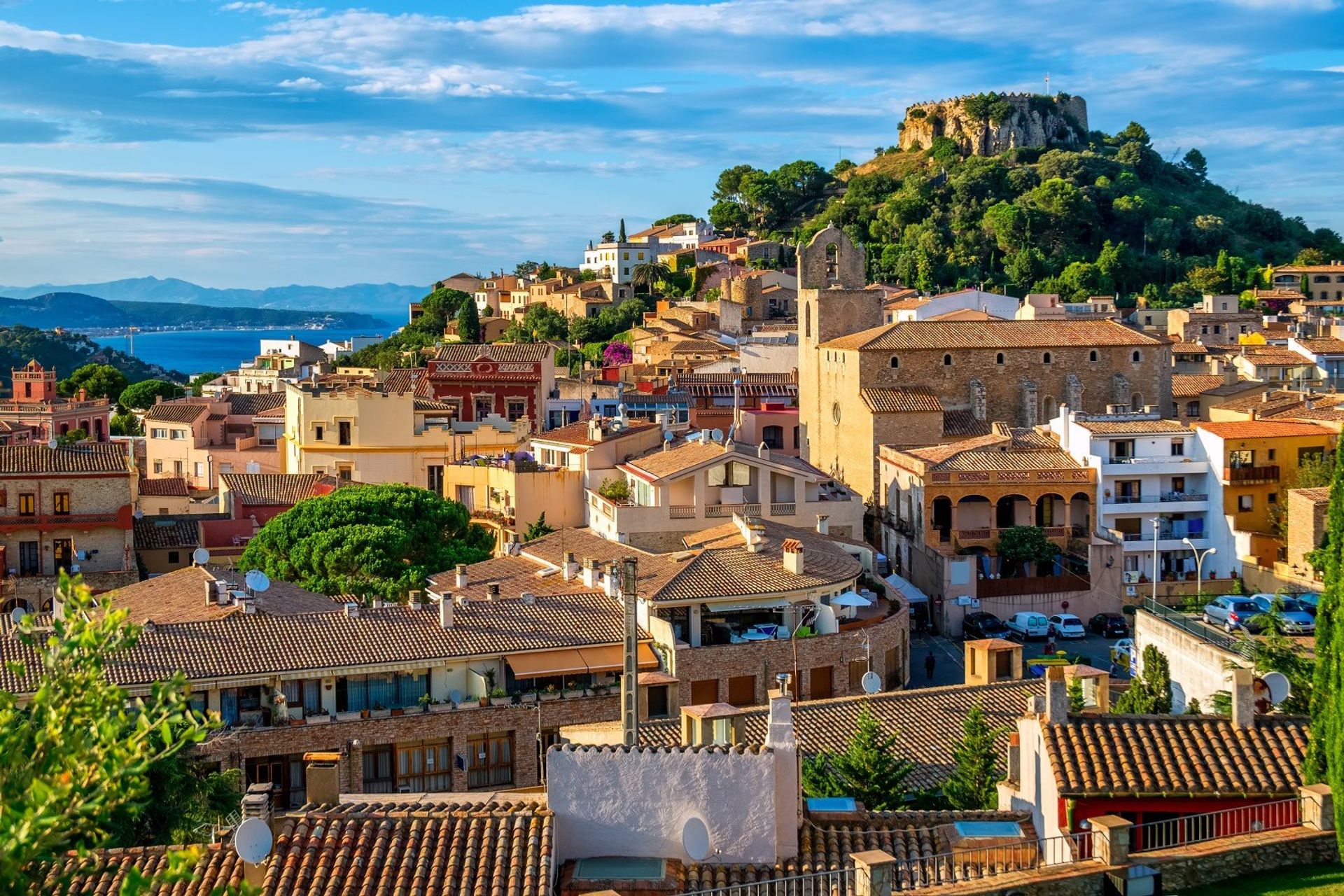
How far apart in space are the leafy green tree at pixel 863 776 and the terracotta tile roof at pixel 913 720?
46.8 inches

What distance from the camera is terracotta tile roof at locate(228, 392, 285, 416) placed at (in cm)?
5912

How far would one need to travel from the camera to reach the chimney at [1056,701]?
14.6 m

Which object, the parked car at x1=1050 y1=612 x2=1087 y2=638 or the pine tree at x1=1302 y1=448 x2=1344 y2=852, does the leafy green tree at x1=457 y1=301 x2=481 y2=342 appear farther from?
the pine tree at x1=1302 y1=448 x2=1344 y2=852

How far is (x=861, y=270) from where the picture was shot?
189ft

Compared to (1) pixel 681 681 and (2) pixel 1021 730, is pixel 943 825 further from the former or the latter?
(1) pixel 681 681

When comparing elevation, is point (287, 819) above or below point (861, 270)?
below

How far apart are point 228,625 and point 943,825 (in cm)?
1338

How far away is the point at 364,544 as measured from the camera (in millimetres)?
34469

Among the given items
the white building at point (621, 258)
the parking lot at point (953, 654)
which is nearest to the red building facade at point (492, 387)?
the parking lot at point (953, 654)

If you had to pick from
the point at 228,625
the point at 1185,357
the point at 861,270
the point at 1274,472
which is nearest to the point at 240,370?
the point at 861,270

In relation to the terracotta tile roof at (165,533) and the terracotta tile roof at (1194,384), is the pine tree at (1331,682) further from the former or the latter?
the terracotta tile roof at (1194,384)

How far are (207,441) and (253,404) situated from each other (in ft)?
17.0

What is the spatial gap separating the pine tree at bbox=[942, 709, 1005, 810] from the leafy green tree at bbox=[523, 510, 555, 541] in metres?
21.0

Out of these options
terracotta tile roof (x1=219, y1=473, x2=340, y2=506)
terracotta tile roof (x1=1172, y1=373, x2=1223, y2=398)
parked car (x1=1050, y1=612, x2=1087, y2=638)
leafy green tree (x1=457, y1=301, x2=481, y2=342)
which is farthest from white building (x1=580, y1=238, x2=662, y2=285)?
parked car (x1=1050, y1=612, x2=1087, y2=638)
